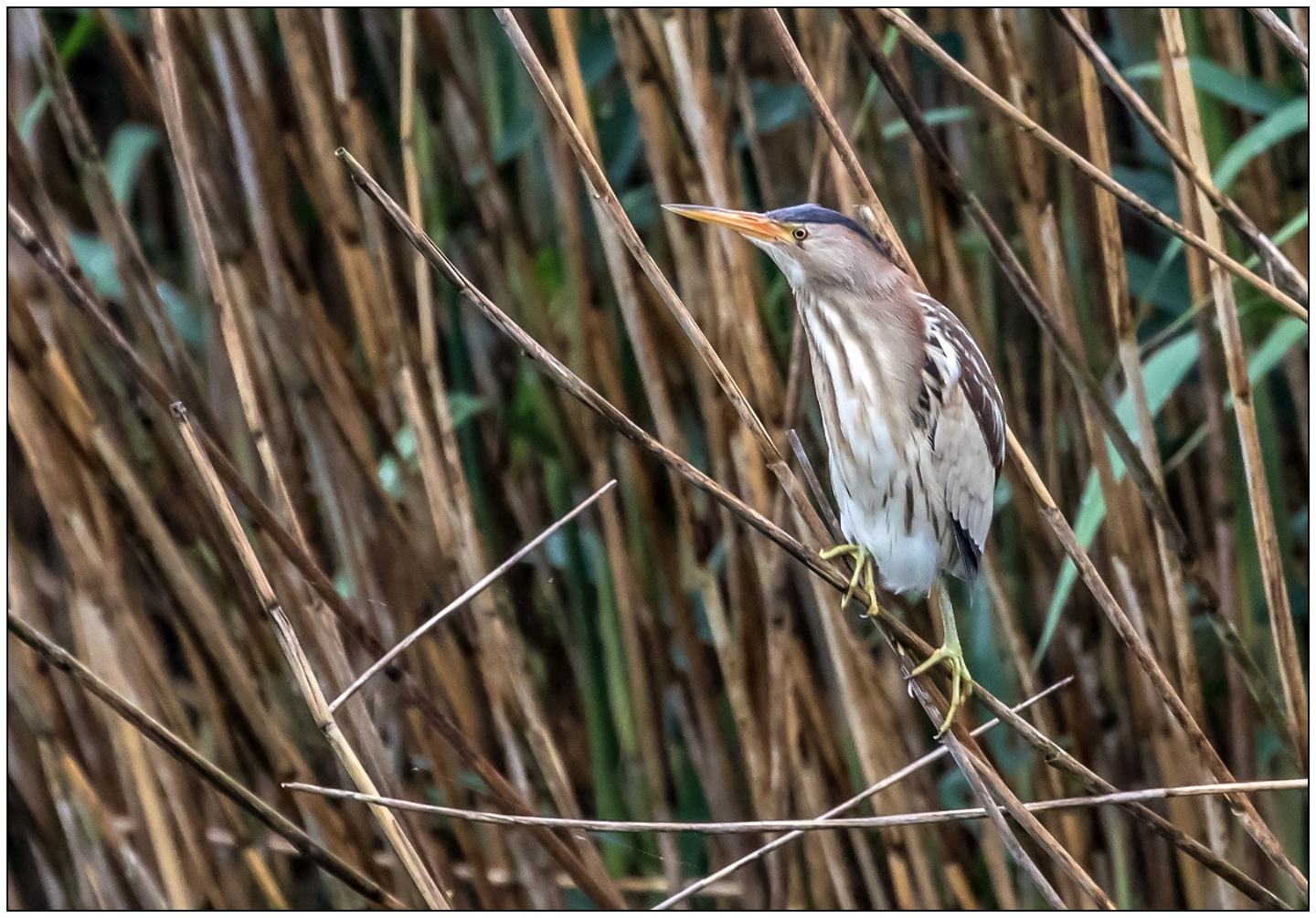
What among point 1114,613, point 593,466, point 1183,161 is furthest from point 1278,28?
point 593,466

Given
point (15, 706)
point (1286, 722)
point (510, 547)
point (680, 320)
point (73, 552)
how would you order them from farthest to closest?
1. point (510, 547)
2. point (15, 706)
3. point (73, 552)
4. point (1286, 722)
5. point (680, 320)

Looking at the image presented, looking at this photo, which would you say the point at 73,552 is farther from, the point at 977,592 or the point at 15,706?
the point at 977,592

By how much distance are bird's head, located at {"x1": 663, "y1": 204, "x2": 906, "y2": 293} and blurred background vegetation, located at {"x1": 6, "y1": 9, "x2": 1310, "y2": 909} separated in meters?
0.03

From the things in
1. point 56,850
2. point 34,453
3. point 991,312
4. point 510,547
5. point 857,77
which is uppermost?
point 857,77

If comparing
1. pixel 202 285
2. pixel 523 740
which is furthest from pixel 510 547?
pixel 202 285

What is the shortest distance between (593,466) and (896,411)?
28 cm

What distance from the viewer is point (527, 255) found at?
3.75ft

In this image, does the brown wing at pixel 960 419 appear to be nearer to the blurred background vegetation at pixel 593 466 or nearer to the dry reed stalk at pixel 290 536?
the blurred background vegetation at pixel 593 466

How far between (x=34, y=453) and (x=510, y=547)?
0.45 meters

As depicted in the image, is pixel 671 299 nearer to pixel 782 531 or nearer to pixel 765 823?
pixel 782 531

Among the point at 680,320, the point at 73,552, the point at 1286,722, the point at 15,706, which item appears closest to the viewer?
the point at 680,320

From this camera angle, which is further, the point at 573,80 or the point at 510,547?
the point at 510,547

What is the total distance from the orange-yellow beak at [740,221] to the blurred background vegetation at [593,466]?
3 centimetres

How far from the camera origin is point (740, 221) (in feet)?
2.78
